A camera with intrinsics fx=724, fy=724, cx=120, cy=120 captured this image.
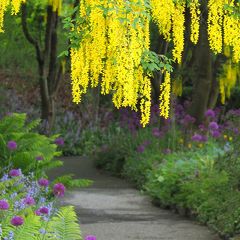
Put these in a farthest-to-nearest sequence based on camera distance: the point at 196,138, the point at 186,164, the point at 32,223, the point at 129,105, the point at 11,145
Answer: the point at 196,138 < the point at 186,164 < the point at 11,145 < the point at 129,105 < the point at 32,223

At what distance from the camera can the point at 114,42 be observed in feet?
16.8

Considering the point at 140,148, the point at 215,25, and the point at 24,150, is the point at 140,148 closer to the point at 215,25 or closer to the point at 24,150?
the point at 24,150

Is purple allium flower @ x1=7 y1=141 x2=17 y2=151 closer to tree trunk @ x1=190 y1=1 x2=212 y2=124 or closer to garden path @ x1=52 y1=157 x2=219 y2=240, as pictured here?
garden path @ x1=52 y1=157 x2=219 y2=240

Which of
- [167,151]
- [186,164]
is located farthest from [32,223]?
[167,151]

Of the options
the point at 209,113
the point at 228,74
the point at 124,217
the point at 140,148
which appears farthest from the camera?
the point at 140,148

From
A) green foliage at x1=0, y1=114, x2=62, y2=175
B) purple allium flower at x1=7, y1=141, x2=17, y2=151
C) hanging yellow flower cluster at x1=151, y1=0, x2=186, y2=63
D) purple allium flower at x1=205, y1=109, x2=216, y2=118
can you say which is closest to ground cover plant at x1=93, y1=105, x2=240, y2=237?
purple allium flower at x1=205, y1=109, x2=216, y2=118

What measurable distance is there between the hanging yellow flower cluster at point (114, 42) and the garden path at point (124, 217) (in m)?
3.38

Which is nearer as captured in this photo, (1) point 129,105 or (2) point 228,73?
(1) point 129,105

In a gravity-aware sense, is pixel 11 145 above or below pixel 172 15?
below

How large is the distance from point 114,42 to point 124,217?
578 cm

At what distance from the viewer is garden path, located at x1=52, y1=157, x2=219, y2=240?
919 centimetres

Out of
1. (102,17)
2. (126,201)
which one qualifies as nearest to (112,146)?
(126,201)

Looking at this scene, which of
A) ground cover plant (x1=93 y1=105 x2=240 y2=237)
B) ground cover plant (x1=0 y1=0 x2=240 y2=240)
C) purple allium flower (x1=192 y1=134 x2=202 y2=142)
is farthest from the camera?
purple allium flower (x1=192 y1=134 x2=202 y2=142)

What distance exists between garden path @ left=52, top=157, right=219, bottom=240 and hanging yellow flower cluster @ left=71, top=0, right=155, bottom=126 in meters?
3.38
